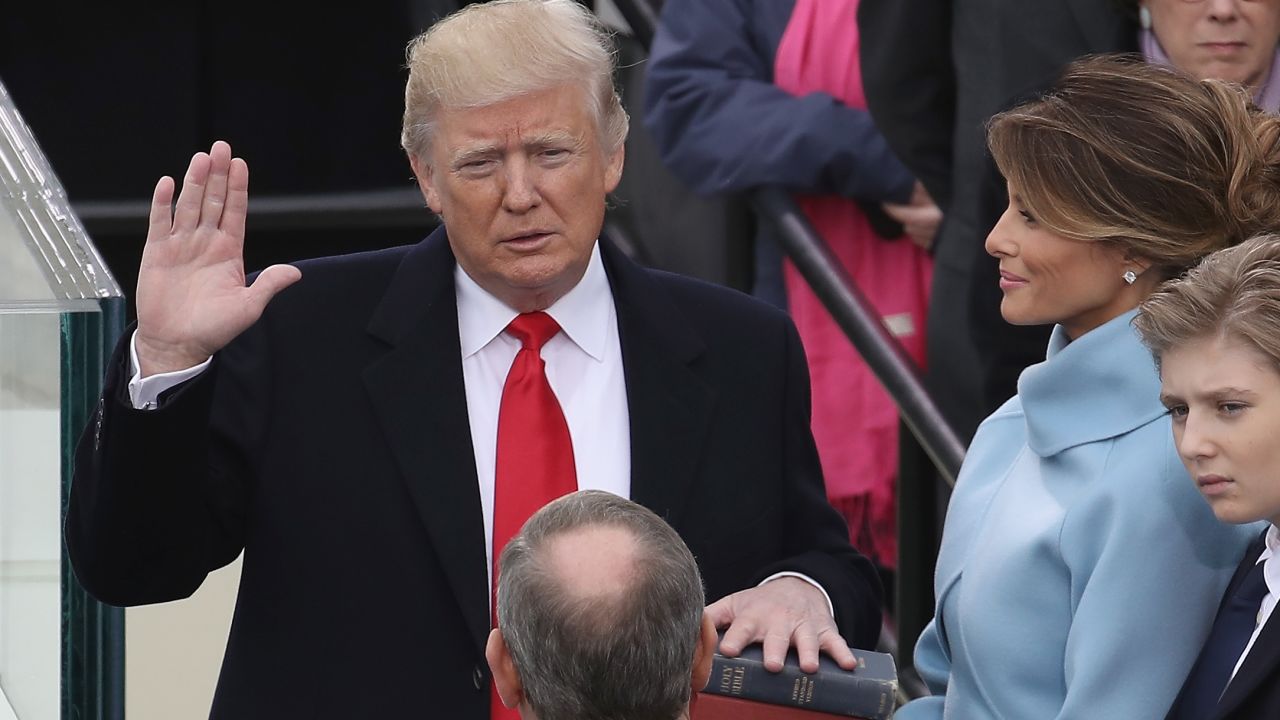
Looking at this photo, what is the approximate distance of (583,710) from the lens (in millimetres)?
1665

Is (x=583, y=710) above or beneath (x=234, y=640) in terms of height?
above

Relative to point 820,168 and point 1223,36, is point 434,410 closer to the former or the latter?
point 1223,36

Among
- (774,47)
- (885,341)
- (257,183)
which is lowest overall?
(257,183)

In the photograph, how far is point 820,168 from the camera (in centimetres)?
369

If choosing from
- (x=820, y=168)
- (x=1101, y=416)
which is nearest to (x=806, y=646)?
(x=1101, y=416)

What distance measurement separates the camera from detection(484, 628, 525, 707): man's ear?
173cm

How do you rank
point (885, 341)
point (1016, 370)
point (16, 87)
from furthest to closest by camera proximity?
point (16, 87), point (885, 341), point (1016, 370)

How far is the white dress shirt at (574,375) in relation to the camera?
240cm

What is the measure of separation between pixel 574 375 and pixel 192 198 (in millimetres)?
541

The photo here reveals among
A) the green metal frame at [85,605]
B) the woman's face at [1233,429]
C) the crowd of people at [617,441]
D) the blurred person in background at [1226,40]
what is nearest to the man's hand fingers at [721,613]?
the crowd of people at [617,441]

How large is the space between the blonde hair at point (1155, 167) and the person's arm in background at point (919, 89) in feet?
4.32

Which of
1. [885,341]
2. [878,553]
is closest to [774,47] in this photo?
[885,341]

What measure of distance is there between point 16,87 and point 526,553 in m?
3.80

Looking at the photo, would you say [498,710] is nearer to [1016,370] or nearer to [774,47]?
[1016,370]
